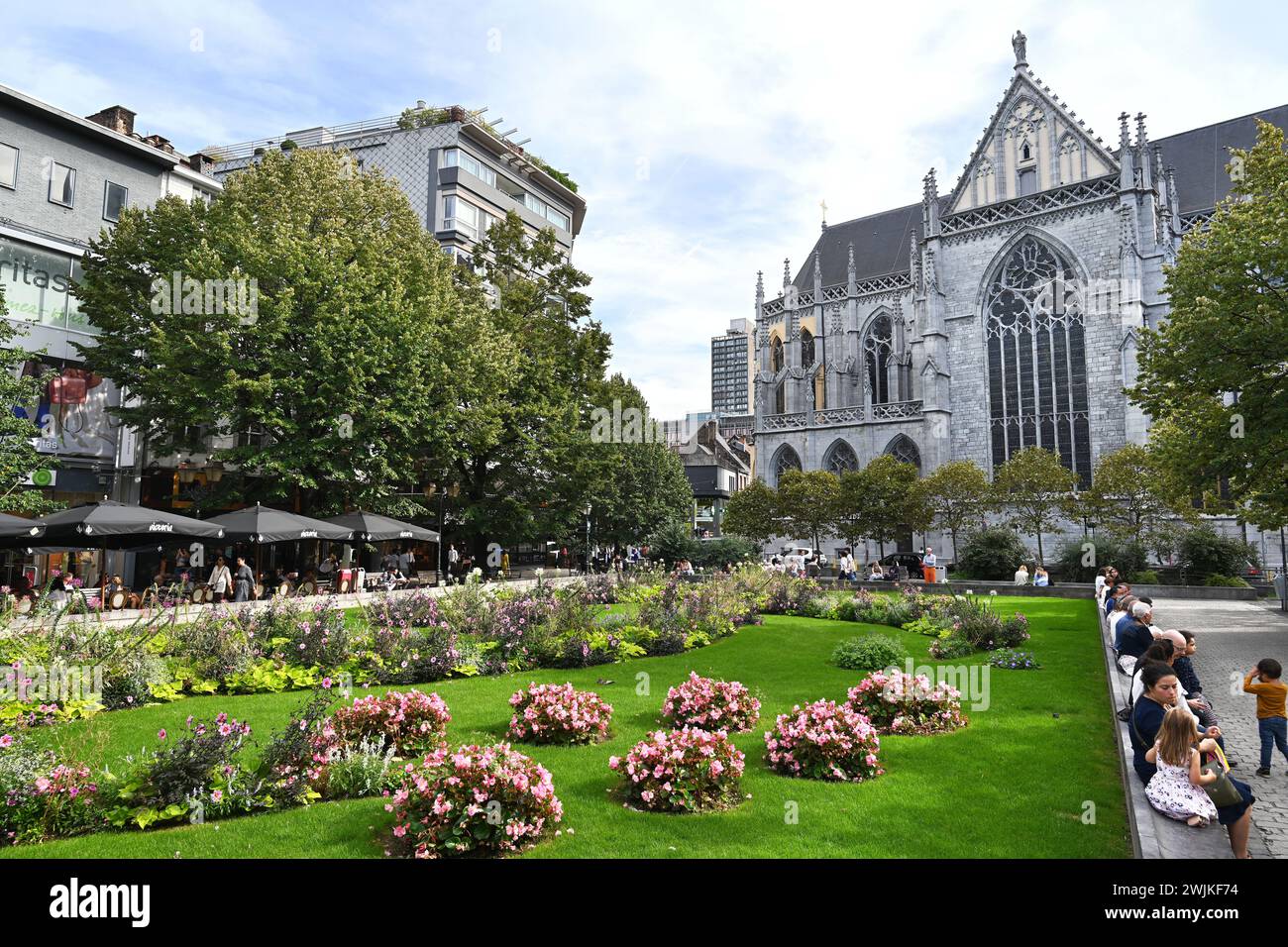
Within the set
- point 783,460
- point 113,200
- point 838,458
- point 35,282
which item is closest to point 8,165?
point 113,200

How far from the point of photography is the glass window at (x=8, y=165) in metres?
29.5

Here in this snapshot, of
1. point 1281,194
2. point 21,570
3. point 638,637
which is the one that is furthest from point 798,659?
point 21,570

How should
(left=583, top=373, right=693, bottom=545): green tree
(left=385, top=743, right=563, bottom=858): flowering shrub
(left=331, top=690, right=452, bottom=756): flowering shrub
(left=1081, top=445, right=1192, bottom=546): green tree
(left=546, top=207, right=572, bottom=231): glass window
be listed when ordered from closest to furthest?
1. (left=385, top=743, right=563, bottom=858): flowering shrub
2. (left=331, top=690, right=452, bottom=756): flowering shrub
3. (left=1081, top=445, right=1192, bottom=546): green tree
4. (left=583, top=373, right=693, bottom=545): green tree
5. (left=546, top=207, right=572, bottom=231): glass window

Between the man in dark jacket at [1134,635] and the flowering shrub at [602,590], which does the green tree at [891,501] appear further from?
the man in dark jacket at [1134,635]

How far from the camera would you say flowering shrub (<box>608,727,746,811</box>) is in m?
7.22

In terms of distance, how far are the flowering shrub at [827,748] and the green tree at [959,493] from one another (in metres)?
37.9

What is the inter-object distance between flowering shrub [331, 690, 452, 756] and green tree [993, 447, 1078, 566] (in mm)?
37899

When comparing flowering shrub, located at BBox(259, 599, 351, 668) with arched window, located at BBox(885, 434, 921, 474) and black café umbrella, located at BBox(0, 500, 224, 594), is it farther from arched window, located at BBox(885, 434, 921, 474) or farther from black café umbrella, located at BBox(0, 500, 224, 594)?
arched window, located at BBox(885, 434, 921, 474)

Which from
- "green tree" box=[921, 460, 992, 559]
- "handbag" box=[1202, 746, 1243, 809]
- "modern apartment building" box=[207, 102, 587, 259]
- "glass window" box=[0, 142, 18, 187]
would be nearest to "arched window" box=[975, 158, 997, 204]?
"green tree" box=[921, 460, 992, 559]

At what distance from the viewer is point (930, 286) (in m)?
54.1

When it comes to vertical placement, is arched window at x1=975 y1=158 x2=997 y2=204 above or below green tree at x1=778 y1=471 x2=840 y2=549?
above

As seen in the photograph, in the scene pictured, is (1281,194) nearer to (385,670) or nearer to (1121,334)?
(385,670)

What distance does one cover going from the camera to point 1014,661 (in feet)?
Answer: 48.3

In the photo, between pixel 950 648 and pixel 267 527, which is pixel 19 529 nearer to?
pixel 267 527
